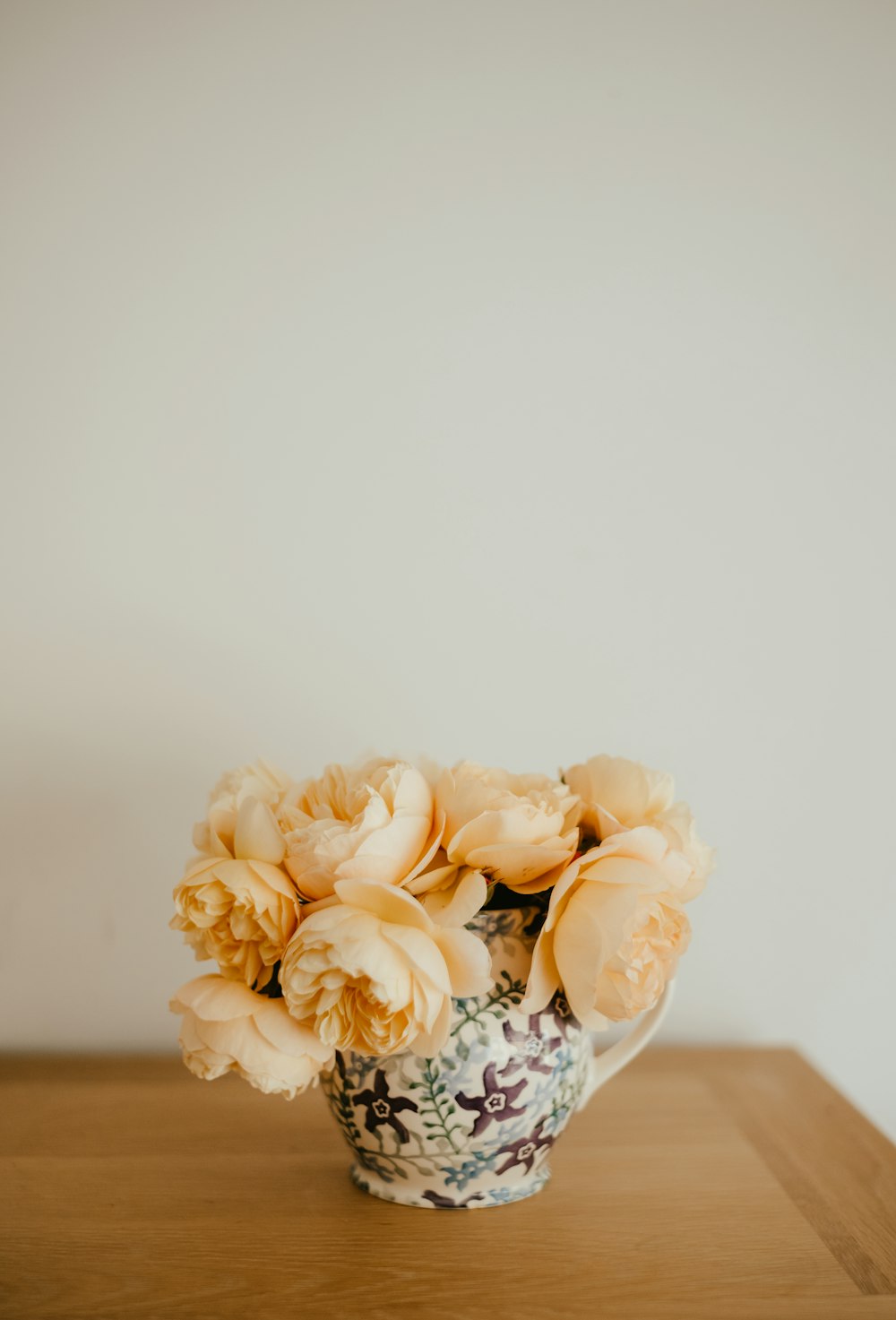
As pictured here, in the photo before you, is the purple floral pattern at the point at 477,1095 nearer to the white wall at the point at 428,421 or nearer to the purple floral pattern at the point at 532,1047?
the purple floral pattern at the point at 532,1047

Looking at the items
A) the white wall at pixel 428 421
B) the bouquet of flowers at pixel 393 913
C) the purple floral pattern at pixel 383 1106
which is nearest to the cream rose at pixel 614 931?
the bouquet of flowers at pixel 393 913

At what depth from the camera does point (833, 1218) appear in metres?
0.70

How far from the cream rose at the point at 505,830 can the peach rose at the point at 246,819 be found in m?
0.11

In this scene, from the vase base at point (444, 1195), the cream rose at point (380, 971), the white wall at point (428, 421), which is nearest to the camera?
the cream rose at point (380, 971)

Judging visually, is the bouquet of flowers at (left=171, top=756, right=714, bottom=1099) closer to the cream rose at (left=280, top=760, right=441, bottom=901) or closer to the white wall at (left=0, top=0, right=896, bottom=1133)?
the cream rose at (left=280, top=760, right=441, bottom=901)

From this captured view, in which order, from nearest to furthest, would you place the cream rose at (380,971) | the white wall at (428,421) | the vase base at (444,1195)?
the cream rose at (380,971) → the vase base at (444,1195) → the white wall at (428,421)

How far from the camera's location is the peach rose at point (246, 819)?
62 cm

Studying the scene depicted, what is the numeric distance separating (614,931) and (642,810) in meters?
0.11

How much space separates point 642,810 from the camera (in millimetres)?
681

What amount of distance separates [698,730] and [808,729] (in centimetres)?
11

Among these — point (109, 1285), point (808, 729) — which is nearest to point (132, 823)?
point (109, 1285)

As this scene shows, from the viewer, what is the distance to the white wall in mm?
932

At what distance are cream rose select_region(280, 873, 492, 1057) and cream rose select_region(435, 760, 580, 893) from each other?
29 mm

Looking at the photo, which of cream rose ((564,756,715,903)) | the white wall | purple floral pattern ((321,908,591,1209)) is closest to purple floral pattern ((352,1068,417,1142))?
purple floral pattern ((321,908,591,1209))
